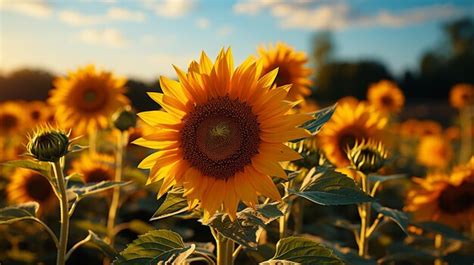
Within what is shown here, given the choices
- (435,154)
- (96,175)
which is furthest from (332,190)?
(435,154)

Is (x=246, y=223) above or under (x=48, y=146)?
under

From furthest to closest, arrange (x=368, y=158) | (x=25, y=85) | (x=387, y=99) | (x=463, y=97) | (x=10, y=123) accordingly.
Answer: (x=25, y=85)
(x=463, y=97)
(x=387, y=99)
(x=10, y=123)
(x=368, y=158)

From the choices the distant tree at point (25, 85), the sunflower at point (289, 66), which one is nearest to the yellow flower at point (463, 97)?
the sunflower at point (289, 66)

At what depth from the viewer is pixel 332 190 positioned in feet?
6.15

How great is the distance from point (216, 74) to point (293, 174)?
40cm

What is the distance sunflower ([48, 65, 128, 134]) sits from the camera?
441cm

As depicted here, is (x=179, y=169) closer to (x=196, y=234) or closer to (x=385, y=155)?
(x=385, y=155)

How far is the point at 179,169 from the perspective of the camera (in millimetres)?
1840

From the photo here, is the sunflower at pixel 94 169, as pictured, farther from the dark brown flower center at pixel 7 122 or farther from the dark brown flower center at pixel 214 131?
the dark brown flower center at pixel 7 122

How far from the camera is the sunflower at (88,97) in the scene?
4406mm

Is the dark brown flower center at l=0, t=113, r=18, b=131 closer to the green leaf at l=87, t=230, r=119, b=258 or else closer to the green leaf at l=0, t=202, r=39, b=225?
the green leaf at l=0, t=202, r=39, b=225

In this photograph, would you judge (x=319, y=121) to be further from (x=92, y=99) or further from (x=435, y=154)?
(x=435, y=154)

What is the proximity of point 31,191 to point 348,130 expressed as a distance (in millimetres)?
2103

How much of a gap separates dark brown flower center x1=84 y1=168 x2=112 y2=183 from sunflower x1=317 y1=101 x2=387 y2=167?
4.62 ft
